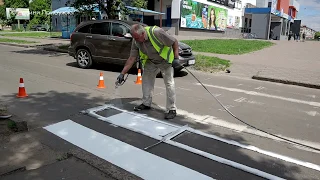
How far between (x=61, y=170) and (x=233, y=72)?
29.5ft

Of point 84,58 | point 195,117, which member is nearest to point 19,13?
point 84,58

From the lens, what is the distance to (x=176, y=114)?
5.47m

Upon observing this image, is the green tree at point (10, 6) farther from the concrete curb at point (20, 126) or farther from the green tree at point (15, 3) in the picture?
the concrete curb at point (20, 126)

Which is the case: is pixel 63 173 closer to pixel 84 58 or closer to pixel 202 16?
pixel 84 58

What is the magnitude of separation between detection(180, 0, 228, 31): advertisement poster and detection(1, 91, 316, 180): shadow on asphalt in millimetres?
31409

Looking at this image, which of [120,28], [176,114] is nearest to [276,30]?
[120,28]

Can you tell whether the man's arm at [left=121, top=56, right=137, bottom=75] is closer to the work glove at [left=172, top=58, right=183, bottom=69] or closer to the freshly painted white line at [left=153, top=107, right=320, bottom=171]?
the work glove at [left=172, top=58, right=183, bottom=69]

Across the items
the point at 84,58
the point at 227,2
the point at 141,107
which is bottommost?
the point at 141,107

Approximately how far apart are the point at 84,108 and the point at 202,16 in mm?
37484

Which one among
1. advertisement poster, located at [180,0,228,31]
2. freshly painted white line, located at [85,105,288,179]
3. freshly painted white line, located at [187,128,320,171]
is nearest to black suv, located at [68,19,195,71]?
freshly painted white line, located at [85,105,288,179]

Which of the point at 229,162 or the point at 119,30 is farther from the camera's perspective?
the point at 119,30

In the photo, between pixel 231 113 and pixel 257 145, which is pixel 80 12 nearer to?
pixel 231 113

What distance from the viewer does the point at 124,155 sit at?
3686mm

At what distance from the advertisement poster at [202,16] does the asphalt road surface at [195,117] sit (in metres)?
28.8
